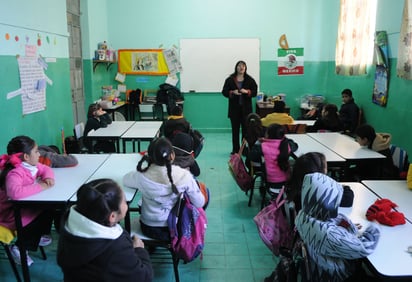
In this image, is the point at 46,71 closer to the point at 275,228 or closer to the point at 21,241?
the point at 21,241

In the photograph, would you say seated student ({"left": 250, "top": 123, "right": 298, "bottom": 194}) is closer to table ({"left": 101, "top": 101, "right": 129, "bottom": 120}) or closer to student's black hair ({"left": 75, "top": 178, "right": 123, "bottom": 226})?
student's black hair ({"left": 75, "top": 178, "right": 123, "bottom": 226})

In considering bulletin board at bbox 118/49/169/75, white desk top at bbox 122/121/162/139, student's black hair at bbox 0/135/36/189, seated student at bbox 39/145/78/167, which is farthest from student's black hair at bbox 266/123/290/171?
bulletin board at bbox 118/49/169/75

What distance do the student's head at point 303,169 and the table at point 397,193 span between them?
1.72 ft

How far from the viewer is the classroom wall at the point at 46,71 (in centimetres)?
379

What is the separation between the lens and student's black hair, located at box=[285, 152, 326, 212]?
225cm

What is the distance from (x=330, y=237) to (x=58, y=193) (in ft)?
5.57

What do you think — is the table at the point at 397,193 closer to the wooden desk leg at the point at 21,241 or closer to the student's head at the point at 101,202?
the student's head at the point at 101,202

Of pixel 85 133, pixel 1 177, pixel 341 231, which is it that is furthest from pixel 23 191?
pixel 85 133

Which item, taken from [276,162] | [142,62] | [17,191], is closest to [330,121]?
[276,162]

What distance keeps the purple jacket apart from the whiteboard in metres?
5.69

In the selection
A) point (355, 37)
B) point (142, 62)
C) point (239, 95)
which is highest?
point (355, 37)

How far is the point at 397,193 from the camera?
2.54 meters

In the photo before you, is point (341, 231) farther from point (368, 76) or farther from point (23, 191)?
point (368, 76)

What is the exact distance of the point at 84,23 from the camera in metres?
6.63
